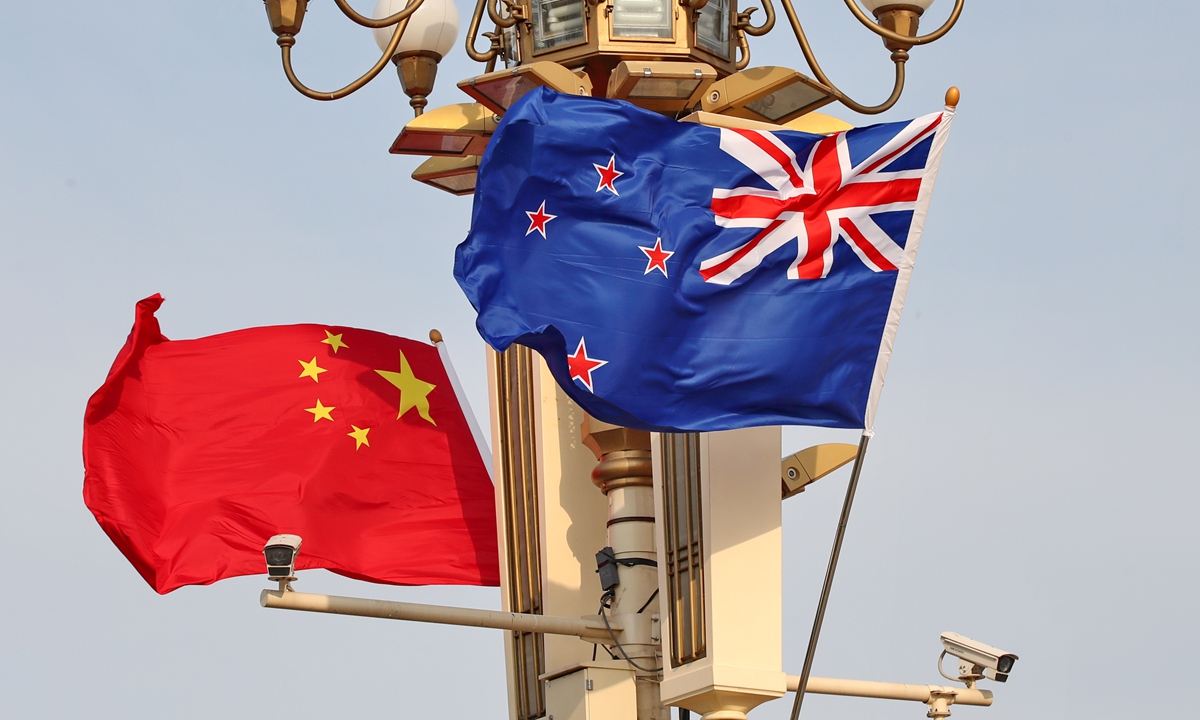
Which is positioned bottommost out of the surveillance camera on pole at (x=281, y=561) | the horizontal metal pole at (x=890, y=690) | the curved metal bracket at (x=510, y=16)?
the horizontal metal pole at (x=890, y=690)

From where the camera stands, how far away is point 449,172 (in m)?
21.3

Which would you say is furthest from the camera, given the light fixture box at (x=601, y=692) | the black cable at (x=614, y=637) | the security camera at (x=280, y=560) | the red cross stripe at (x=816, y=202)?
the light fixture box at (x=601, y=692)

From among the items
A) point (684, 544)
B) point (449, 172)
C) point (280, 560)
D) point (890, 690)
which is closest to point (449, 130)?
point (449, 172)

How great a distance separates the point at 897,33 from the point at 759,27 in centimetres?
124

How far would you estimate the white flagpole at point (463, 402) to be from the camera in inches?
882

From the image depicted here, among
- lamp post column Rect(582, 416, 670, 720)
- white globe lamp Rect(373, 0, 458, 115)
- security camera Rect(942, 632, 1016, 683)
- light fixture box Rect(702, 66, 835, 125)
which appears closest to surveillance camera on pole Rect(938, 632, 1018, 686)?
security camera Rect(942, 632, 1016, 683)

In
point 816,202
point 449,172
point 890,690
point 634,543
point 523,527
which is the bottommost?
point 890,690

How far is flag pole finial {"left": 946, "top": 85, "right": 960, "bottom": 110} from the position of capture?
1784 cm

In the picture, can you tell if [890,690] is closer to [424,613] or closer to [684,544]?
[684,544]

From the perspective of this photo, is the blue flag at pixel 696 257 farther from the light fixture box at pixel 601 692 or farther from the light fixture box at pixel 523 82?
the light fixture box at pixel 601 692

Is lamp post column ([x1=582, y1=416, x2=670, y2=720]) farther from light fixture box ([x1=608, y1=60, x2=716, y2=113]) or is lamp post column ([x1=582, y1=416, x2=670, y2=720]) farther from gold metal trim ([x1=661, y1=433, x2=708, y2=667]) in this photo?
light fixture box ([x1=608, y1=60, x2=716, y2=113])

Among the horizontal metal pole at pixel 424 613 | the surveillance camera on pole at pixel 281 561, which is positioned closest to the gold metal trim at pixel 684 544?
the horizontal metal pole at pixel 424 613

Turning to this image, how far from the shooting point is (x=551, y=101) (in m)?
18.0

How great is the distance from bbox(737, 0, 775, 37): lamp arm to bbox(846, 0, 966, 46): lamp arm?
34.4 inches
